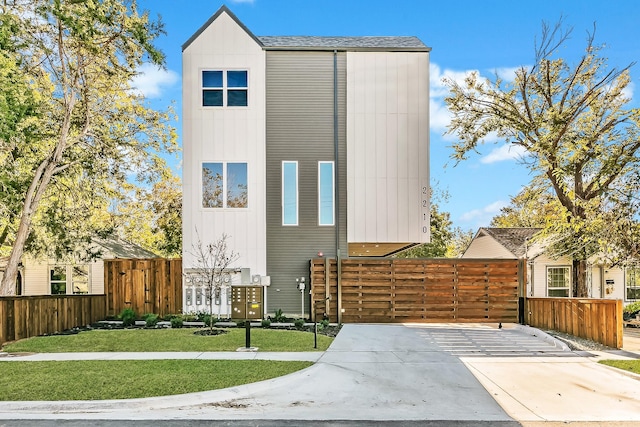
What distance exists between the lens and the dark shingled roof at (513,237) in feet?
85.9

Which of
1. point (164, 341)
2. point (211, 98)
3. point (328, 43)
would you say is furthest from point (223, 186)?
Result: point (328, 43)

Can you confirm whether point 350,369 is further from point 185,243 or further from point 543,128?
point 543,128

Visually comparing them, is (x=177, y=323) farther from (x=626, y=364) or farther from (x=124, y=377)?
(x=626, y=364)

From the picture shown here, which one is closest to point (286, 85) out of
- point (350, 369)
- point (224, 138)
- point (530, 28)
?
point (224, 138)

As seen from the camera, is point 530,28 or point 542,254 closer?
point 530,28

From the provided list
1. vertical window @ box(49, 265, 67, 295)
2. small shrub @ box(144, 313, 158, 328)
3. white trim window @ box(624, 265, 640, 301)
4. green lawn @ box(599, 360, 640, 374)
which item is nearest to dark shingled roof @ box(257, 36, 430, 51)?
small shrub @ box(144, 313, 158, 328)

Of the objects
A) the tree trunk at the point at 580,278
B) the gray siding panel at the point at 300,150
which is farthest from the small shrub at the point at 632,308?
the gray siding panel at the point at 300,150

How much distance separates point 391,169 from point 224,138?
5.67 meters

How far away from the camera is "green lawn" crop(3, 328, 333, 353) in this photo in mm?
11297

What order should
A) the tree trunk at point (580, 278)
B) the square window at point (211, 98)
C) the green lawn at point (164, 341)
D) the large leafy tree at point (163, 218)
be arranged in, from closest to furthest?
the green lawn at point (164, 341) < the square window at point (211, 98) < the tree trunk at point (580, 278) < the large leafy tree at point (163, 218)

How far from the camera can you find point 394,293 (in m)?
15.7

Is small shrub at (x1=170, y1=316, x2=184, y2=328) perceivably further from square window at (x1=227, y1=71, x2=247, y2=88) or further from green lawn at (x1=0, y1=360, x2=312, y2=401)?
square window at (x1=227, y1=71, x2=247, y2=88)

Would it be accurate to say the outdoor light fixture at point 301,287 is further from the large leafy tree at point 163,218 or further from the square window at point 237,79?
the large leafy tree at point 163,218

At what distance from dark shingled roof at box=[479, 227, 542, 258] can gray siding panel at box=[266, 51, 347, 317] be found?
13445 millimetres
